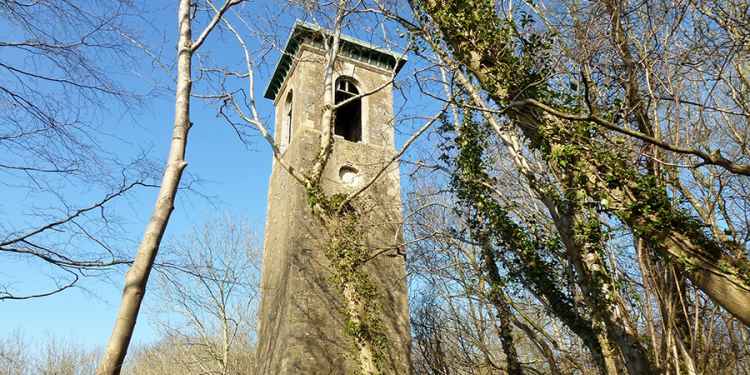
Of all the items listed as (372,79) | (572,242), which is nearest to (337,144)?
(372,79)

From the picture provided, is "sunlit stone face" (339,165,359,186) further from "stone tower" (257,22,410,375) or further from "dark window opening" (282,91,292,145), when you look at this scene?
"dark window opening" (282,91,292,145)

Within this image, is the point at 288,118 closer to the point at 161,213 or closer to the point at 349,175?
the point at 349,175

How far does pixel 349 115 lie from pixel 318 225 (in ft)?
19.9

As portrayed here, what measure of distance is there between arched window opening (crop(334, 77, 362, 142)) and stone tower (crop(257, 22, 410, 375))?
1.3 inches

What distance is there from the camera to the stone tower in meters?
9.27

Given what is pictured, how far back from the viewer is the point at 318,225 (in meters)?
10.3

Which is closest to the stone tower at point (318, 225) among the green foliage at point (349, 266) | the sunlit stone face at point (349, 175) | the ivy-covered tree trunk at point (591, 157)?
the sunlit stone face at point (349, 175)

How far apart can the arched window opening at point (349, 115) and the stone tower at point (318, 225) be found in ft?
0.11

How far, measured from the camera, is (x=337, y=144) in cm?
1190

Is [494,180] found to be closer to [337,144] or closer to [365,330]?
[365,330]

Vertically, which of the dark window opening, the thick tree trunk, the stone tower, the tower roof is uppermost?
the tower roof

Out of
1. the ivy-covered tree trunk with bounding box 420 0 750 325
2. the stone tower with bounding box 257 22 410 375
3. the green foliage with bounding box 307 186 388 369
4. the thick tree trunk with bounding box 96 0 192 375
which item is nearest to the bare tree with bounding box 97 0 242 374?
the thick tree trunk with bounding box 96 0 192 375

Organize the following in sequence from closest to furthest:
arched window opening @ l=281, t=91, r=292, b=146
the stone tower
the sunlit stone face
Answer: the stone tower
the sunlit stone face
arched window opening @ l=281, t=91, r=292, b=146

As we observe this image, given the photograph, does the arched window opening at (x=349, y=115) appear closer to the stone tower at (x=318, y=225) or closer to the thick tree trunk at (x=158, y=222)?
the stone tower at (x=318, y=225)
